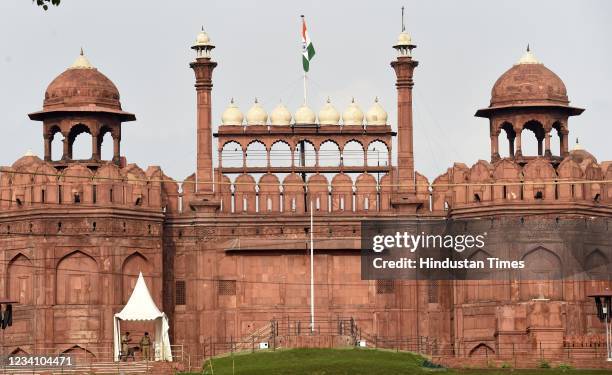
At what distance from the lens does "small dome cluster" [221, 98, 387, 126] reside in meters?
66.2

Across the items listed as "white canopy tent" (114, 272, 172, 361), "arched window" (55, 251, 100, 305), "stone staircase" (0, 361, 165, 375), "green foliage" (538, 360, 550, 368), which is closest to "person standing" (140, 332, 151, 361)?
"white canopy tent" (114, 272, 172, 361)

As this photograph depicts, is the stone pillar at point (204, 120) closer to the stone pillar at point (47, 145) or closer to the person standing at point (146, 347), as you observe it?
the stone pillar at point (47, 145)

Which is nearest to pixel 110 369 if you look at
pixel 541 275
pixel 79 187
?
pixel 79 187

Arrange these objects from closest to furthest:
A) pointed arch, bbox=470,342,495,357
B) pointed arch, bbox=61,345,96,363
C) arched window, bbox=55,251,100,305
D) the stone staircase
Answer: the stone staircase < pointed arch, bbox=61,345,96,363 < pointed arch, bbox=470,342,495,357 < arched window, bbox=55,251,100,305

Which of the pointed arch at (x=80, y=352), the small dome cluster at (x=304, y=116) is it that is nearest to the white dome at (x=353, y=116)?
the small dome cluster at (x=304, y=116)

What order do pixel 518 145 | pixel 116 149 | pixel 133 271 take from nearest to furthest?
pixel 133 271 < pixel 518 145 < pixel 116 149

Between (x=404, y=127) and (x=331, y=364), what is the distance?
15.7m

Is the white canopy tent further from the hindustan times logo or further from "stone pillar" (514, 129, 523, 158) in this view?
"stone pillar" (514, 129, 523, 158)

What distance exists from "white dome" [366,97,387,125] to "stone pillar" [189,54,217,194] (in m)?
6.33

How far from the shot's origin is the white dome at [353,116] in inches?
2606

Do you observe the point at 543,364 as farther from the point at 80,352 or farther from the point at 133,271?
the point at 80,352

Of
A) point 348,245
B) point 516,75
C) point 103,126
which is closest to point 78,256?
point 103,126

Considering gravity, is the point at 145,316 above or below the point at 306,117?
below

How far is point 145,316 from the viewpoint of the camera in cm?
5972
